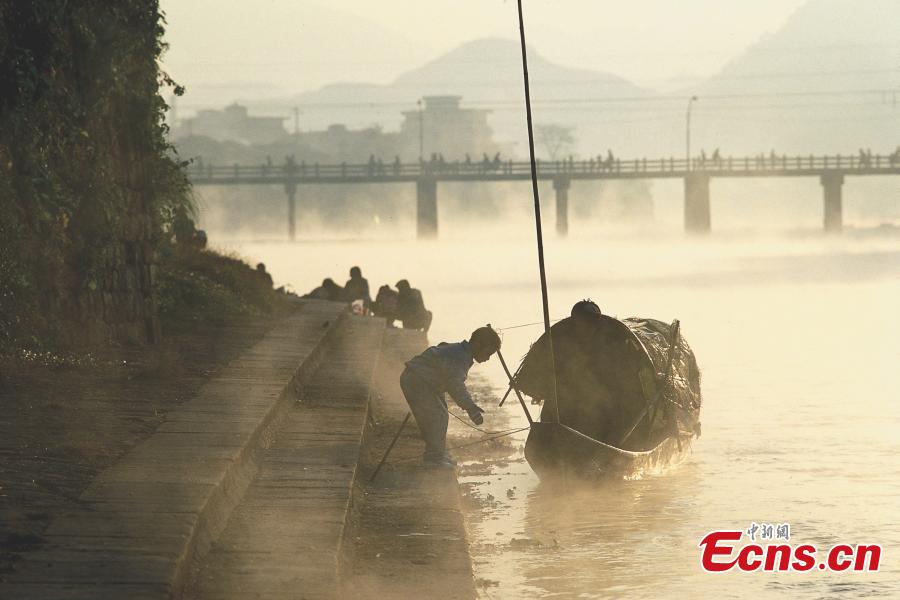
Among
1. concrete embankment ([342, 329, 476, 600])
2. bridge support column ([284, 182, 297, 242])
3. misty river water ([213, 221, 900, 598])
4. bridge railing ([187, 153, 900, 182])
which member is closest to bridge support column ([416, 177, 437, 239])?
bridge railing ([187, 153, 900, 182])

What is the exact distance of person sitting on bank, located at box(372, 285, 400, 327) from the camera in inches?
1102

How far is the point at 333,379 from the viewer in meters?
15.8

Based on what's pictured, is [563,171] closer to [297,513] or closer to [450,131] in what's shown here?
[450,131]

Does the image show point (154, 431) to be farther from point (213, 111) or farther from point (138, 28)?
point (213, 111)

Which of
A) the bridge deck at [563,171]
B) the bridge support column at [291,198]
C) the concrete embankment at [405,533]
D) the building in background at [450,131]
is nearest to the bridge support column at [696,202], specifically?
the bridge deck at [563,171]

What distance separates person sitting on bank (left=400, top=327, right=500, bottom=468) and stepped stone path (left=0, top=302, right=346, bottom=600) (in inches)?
25.9

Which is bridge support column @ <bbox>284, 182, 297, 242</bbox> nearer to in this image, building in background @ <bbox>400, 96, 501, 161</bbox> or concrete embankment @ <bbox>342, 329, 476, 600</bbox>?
building in background @ <bbox>400, 96, 501, 161</bbox>

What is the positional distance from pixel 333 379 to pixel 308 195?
420 ft

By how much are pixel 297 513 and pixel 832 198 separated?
102m

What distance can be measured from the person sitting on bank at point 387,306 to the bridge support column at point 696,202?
76421 millimetres

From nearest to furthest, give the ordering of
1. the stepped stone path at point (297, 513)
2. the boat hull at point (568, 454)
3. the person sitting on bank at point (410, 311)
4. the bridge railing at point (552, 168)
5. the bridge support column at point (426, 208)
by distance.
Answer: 1. the stepped stone path at point (297, 513)
2. the boat hull at point (568, 454)
3. the person sitting on bank at point (410, 311)
4. the bridge railing at point (552, 168)
5. the bridge support column at point (426, 208)

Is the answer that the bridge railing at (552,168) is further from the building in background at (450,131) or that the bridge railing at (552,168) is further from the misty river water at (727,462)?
the building in background at (450,131)

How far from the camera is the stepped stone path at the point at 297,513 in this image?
7.68m

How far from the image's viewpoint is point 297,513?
9.25m
